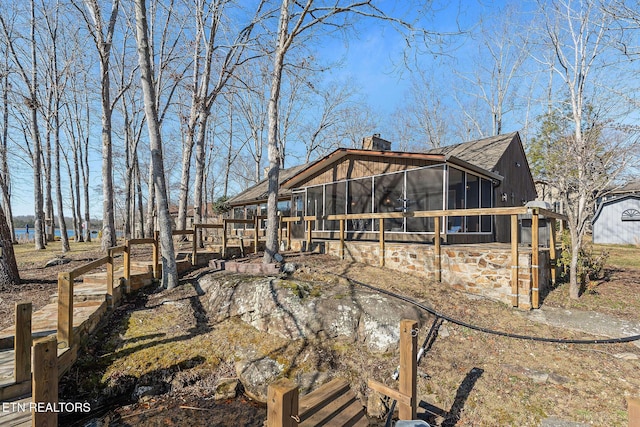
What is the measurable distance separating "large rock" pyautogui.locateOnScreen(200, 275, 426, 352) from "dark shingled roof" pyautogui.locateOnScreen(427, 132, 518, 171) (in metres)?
6.56

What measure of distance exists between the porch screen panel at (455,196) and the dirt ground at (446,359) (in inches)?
106

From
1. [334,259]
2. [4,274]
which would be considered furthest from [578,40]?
[4,274]

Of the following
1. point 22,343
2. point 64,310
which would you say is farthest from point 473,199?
point 22,343

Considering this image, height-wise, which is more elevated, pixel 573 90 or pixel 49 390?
pixel 573 90

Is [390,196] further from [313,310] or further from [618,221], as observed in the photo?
[618,221]

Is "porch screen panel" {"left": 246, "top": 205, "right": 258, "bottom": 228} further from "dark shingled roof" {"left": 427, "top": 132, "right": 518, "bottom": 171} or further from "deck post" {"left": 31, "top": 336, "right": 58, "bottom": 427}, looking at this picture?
"deck post" {"left": 31, "top": 336, "right": 58, "bottom": 427}

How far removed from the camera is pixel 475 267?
242 inches

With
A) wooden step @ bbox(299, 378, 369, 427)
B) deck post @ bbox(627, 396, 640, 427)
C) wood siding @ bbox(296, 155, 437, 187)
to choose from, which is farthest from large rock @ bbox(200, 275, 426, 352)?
wood siding @ bbox(296, 155, 437, 187)

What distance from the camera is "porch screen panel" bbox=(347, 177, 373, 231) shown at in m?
10.4

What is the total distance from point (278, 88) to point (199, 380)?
264 inches

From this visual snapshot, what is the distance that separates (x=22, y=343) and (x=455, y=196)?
9.33m

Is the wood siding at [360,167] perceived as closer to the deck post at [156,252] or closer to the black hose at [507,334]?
the black hose at [507,334]

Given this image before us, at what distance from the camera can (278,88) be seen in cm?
801

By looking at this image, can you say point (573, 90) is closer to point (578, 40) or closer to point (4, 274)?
point (578, 40)
